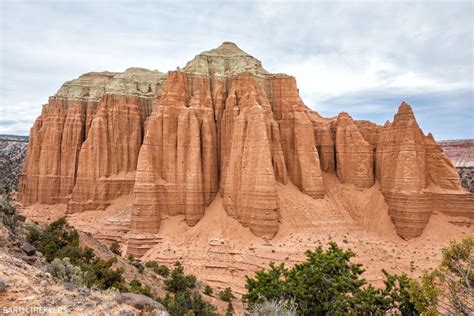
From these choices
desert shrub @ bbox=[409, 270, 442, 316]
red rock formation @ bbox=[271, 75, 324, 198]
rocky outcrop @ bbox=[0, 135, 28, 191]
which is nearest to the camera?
desert shrub @ bbox=[409, 270, 442, 316]

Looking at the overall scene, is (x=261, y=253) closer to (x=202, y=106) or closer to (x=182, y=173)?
(x=182, y=173)

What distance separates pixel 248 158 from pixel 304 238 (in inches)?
367

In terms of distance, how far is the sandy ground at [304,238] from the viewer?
26734 mm

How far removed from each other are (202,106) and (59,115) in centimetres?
2958

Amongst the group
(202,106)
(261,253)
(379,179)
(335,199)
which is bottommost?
(261,253)

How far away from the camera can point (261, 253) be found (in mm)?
27859

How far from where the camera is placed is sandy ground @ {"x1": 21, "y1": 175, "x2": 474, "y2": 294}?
87.7ft

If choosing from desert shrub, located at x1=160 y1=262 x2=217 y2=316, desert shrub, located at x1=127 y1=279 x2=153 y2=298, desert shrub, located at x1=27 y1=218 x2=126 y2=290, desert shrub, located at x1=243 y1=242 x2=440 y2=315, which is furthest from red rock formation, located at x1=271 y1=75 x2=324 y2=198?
desert shrub, located at x1=27 y1=218 x2=126 y2=290

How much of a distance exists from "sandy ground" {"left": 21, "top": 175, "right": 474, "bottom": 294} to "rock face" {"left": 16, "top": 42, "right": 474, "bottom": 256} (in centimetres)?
86

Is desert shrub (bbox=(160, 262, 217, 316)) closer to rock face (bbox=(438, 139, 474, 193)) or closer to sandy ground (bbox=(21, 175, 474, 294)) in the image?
sandy ground (bbox=(21, 175, 474, 294))

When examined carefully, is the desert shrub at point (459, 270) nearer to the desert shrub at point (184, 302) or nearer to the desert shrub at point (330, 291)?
the desert shrub at point (330, 291)

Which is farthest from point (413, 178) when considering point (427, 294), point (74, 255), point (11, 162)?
point (11, 162)

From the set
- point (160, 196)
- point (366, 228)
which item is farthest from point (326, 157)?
point (160, 196)

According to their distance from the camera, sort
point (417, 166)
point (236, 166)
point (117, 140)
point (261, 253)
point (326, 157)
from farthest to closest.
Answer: point (117, 140) → point (326, 157) → point (236, 166) → point (417, 166) → point (261, 253)
